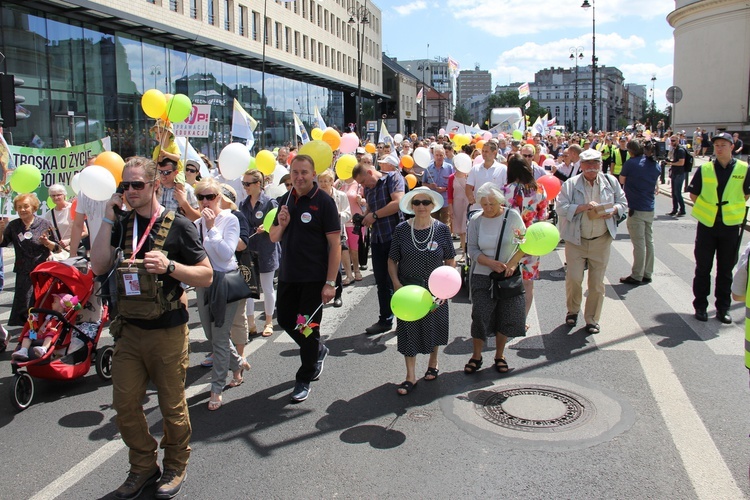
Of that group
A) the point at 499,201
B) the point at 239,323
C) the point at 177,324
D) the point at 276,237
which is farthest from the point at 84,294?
the point at 499,201

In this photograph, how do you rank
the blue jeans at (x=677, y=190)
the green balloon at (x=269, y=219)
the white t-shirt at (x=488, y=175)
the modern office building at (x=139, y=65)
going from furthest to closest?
the modern office building at (x=139, y=65) < the blue jeans at (x=677, y=190) < the white t-shirt at (x=488, y=175) < the green balloon at (x=269, y=219)

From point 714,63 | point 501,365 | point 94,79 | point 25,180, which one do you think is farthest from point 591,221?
point 714,63

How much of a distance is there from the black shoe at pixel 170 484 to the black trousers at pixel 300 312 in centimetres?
158

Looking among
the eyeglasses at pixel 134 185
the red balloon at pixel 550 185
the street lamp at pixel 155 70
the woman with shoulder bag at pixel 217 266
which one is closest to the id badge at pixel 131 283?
the eyeglasses at pixel 134 185

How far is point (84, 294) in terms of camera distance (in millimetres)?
5832

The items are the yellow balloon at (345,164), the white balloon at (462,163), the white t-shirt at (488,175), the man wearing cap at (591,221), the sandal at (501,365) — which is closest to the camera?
the sandal at (501,365)

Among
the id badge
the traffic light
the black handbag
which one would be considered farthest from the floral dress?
the traffic light

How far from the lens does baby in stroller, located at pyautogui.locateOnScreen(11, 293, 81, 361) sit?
5332mm

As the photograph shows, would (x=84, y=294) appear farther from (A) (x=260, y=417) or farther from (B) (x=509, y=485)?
(B) (x=509, y=485)

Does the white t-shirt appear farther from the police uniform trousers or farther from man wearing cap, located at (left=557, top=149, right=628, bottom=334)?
the police uniform trousers

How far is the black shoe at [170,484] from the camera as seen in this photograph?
3.74 m

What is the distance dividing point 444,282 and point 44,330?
348 centimetres

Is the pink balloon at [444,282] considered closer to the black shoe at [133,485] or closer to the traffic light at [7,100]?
the black shoe at [133,485]

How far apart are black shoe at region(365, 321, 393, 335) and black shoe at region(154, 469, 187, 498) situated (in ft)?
11.3
